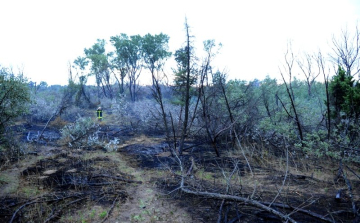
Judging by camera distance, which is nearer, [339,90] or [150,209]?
[150,209]

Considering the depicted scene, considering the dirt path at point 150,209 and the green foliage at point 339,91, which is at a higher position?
the green foliage at point 339,91

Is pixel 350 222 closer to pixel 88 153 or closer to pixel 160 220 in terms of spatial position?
pixel 160 220

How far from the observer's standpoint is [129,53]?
109 feet

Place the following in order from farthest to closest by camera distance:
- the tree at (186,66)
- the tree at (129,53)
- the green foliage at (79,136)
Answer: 1. the tree at (129,53)
2. the green foliage at (79,136)
3. the tree at (186,66)

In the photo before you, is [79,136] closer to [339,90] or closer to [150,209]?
[150,209]

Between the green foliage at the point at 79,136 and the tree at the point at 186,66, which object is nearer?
the tree at the point at 186,66

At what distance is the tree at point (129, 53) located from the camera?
32.4 metres

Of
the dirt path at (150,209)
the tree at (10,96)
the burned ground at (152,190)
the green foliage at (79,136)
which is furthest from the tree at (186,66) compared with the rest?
the tree at (10,96)

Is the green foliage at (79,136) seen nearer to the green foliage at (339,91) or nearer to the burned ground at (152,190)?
the burned ground at (152,190)

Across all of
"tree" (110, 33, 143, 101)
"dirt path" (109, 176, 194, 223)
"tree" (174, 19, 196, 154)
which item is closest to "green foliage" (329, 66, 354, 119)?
"tree" (174, 19, 196, 154)

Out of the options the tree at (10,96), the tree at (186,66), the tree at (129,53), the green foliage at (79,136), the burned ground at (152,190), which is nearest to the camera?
the burned ground at (152,190)

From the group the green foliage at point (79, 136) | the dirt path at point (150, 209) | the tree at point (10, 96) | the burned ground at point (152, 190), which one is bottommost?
the dirt path at point (150, 209)

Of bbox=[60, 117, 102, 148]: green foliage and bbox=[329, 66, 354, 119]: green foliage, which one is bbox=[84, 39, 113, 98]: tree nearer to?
bbox=[60, 117, 102, 148]: green foliage

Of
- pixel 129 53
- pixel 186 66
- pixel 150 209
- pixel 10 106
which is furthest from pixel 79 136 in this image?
pixel 129 53
